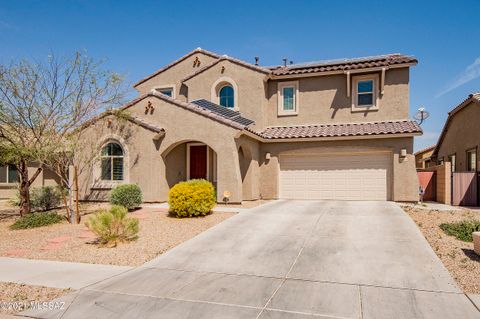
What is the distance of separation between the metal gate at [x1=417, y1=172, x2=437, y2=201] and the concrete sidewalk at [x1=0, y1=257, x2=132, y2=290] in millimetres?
16129

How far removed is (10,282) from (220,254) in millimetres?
4238

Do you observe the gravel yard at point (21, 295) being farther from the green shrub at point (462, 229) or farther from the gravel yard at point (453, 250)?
the green shrub at point (462, 229)

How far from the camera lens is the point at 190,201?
12.6 metres

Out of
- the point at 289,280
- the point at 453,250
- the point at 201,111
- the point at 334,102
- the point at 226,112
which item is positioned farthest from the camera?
the point at 334,102

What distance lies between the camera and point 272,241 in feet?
30.3

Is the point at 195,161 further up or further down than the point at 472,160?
further down

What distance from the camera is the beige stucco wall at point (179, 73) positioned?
22031 millimetres

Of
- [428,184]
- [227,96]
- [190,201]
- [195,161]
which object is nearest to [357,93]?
[428,184]

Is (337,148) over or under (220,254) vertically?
over

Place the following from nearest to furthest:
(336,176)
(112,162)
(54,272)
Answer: (54,272), (112,162), (336,176)

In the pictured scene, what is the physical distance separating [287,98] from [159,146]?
7608 mm

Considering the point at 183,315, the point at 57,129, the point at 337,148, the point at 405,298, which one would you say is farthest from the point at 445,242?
the point at 57,129

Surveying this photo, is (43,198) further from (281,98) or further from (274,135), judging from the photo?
(281,98)

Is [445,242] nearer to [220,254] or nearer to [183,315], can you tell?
[220,254]
